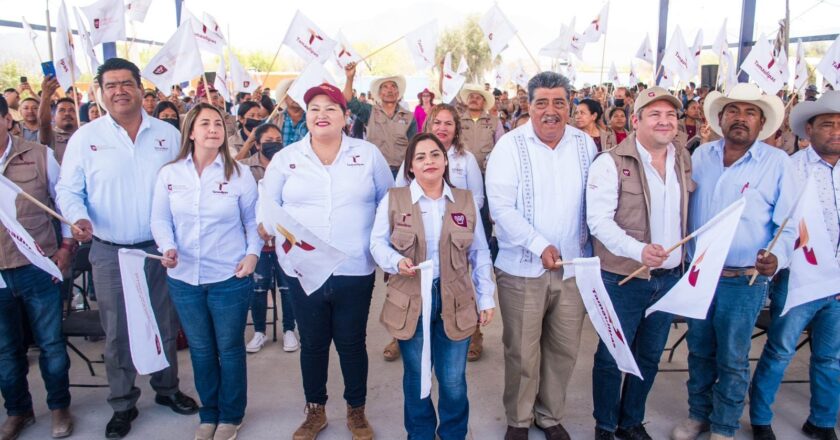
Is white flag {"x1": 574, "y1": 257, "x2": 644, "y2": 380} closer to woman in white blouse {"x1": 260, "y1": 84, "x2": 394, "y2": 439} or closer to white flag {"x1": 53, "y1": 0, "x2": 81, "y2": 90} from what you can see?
woman in white blouse {"x1": 260, "y1": 84, "x2": 394, "y2": 439}

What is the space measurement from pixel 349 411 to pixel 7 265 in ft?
6.76

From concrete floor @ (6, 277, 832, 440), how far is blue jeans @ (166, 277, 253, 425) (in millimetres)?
272

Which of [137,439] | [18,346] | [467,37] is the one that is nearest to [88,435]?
[137,439]

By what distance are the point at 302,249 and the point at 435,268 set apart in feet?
2.20

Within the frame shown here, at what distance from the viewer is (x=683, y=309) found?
9.24 feet

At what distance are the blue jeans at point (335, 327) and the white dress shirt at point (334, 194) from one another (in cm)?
11

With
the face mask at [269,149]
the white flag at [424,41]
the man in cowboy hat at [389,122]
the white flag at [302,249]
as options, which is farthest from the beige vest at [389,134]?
the white flag at [302,249]

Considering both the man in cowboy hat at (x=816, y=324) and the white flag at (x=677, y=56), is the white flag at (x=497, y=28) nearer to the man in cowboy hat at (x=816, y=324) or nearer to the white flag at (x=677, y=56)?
the white flag at (x=677, y=56)

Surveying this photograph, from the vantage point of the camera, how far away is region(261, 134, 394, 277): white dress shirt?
312 cm

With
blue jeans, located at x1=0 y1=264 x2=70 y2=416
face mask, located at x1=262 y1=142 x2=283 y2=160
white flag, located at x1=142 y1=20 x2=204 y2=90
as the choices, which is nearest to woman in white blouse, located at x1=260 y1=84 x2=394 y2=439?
blue jeans, located at x1=0 y1=264 x2=70 y2=416

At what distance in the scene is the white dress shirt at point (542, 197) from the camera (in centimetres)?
312

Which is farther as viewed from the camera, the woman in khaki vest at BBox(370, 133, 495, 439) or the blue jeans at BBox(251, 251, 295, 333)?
the blue jeans at BBox(251, 251, 295, 333)

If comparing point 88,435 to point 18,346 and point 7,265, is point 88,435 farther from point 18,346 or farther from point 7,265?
point 7,265

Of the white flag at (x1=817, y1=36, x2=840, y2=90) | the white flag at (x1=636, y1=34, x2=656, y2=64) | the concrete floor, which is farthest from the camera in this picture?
the white flag at (x1=636, y1=34, x2=656, y2=64)
